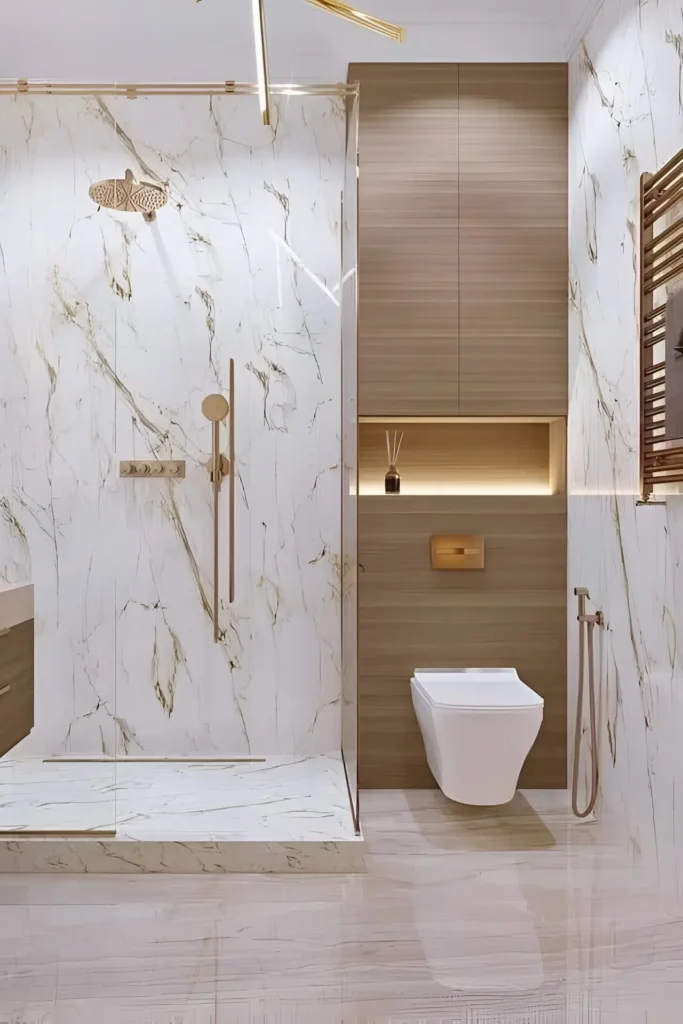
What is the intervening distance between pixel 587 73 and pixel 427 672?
2.34 metres

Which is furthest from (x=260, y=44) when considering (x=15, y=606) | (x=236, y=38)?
(x=15, y=606)

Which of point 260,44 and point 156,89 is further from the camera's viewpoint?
point 156,89

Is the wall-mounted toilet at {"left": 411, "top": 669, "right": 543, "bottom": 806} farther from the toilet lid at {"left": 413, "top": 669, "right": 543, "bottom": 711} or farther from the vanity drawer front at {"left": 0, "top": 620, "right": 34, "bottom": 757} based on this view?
the vanity drawer front at {"left": 0, "top": 620, "right": 34, "bottom": 757}

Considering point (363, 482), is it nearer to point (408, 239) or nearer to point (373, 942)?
point (408, 239)

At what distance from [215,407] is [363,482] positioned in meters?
0.87

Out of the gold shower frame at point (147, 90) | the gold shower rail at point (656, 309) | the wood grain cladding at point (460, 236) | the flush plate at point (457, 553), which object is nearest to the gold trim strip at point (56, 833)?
the gold shower frame at point (147, 90)

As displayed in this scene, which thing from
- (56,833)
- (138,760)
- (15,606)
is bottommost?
(56,833)

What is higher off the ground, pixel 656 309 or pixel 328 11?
pixel 328 11

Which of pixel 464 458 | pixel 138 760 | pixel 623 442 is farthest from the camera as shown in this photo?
pixel 464 458

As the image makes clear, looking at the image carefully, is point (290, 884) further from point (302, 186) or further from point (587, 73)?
point (587, 73)

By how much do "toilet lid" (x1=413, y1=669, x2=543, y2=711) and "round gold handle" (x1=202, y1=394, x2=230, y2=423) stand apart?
123 centimetres

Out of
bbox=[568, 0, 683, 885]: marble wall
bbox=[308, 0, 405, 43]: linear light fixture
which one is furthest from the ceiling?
bbox=[308, 0, 405, 43]: linear light fixture

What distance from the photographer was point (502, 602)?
11.1ft

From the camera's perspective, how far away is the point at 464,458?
141 inches
